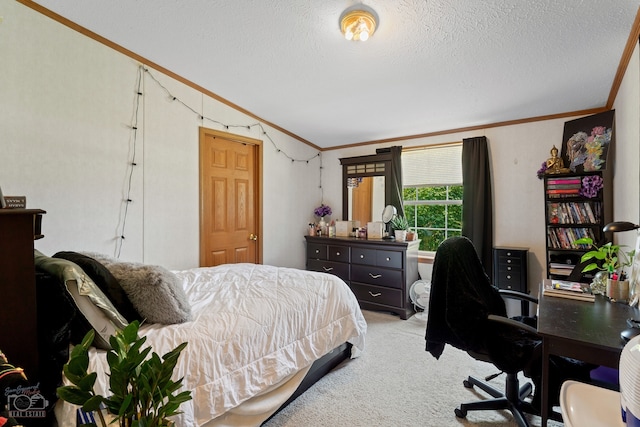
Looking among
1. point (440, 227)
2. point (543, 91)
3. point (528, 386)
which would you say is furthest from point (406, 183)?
point (528, 386)

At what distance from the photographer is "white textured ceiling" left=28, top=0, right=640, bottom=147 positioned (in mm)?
1963

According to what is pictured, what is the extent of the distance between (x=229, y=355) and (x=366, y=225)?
3065 mm

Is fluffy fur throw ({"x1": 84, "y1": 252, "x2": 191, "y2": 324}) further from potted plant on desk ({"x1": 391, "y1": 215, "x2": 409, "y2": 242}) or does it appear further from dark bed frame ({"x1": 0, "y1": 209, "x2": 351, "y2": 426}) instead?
potted plant on desk ({"x1": 391, "y1": 215, "x2": 409, "y2": 242})

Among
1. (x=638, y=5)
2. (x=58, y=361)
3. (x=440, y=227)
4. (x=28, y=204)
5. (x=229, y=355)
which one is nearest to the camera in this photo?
(x=58, y=361)

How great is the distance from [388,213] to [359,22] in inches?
99.6

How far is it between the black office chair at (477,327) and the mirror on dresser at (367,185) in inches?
91.0

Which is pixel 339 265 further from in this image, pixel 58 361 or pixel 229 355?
pixel 58 361

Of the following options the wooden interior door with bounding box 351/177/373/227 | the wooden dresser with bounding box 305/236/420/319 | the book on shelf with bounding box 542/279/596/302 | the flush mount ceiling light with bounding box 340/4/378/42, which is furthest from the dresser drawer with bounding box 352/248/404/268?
the flush mount ceiling light with bounding box 340/4/378/42

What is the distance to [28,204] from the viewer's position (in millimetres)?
2230

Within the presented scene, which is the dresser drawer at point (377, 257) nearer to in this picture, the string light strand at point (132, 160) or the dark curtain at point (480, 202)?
the dark curtain at point (480, 202)

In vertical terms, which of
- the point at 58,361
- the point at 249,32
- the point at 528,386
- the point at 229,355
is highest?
the point at 249,32

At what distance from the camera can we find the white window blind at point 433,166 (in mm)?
3879

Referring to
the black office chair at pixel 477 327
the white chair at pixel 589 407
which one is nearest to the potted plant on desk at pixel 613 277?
the black office chair at pixel 477 327

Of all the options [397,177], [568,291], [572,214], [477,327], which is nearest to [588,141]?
[572,214]
